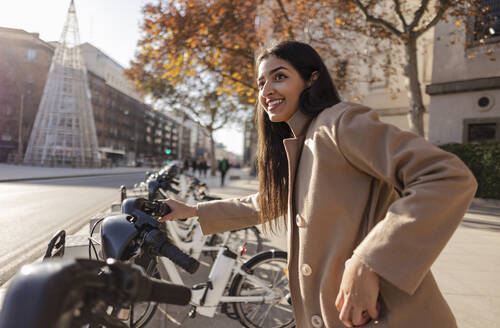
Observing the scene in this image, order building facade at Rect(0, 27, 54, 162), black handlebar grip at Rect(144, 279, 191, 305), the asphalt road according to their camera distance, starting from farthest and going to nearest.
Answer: building facade at Rect(0, 27, 54, 162)
the asphalt road
black handlebar grip at Rect(144, 279, 191, 305)

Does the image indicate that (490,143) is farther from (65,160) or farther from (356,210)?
(65,160)

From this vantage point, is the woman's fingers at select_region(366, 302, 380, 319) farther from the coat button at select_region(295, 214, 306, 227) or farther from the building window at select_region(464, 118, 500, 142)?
the building window at select_region(464, 118, 500, 142)

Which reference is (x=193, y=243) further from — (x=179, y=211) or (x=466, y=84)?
(x=466, y=84)

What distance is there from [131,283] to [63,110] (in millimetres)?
38843

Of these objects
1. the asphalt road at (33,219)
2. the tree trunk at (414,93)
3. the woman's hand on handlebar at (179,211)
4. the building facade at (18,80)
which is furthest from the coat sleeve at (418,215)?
the building facade at (18,80)

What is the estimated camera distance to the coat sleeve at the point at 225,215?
72.0 inches

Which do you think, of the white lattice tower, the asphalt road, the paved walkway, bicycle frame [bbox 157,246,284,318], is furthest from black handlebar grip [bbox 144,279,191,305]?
the white lattice tower

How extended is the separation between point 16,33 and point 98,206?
53.3m

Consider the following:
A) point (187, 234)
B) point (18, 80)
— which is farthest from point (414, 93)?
point (18, 80)

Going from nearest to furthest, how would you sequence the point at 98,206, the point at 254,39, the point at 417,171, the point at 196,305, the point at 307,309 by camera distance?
1. the point at 417,171
2. the point at 307,309
3. the point at 196,305
4. the point at 98,206
5. the point at 254,39

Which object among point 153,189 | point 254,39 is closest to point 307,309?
point 153,189

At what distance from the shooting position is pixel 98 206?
9.55 m

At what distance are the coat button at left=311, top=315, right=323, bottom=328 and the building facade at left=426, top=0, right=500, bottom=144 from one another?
14.4 m

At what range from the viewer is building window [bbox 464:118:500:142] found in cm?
1261
